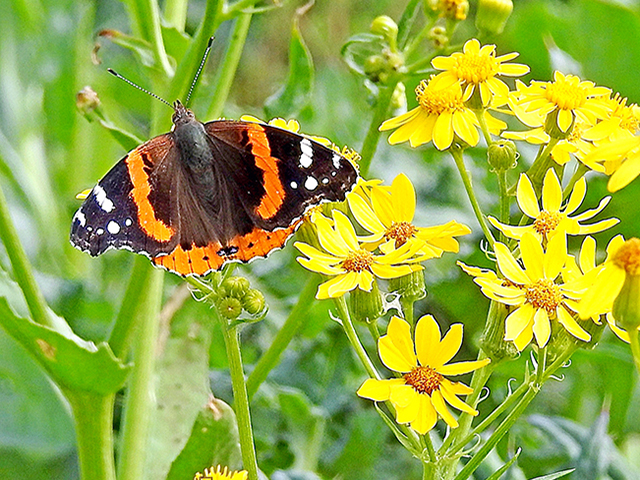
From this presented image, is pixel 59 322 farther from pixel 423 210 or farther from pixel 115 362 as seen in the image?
pixel 423 210

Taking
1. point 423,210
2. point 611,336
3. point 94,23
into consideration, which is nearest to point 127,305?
point 423,210

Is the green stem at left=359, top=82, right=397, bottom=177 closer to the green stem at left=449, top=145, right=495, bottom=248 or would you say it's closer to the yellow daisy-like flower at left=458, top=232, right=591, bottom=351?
the green stem at left=449, top=145, right=495, bottom=248

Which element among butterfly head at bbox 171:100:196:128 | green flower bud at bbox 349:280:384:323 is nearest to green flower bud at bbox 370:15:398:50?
butterfly head at bbox 171:100:196:128

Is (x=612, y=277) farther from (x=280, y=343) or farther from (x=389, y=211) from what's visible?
(x=280, y=343)

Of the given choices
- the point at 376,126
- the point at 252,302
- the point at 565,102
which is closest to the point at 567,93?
the point at 565,102

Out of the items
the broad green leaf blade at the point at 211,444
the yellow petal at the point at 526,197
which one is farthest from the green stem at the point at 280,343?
the yellow petal at the point at 526,197

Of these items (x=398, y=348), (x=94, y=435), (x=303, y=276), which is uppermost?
(x=398, y=348)
